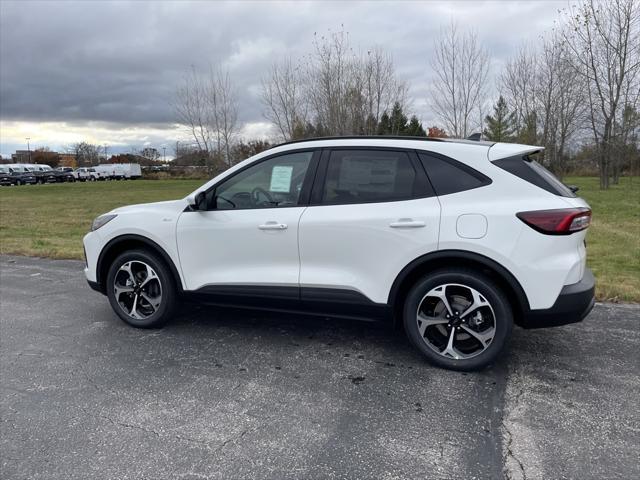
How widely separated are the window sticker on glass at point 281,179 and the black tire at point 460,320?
132 cm

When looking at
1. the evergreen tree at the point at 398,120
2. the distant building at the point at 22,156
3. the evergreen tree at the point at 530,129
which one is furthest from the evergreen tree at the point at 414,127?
the distant building at the point at 22,156

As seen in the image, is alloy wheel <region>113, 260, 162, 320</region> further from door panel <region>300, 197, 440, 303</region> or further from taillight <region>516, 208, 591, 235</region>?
taillight <region>516, 208, 591, 235</region>

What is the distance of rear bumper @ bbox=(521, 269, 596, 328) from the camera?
3.19 m

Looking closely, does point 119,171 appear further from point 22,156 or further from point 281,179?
point 281,179

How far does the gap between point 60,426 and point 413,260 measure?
250 cm

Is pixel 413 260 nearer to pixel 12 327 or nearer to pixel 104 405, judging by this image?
pixel 104 405

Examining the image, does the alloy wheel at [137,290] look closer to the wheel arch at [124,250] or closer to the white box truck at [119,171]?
the wheel arch at [124,250]

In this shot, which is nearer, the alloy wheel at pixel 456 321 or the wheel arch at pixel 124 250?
the alloy wheel at pixel 456 321

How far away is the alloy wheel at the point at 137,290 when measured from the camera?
439cm

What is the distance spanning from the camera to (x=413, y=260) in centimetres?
341

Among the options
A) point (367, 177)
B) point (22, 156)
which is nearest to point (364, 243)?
point (367, 177)

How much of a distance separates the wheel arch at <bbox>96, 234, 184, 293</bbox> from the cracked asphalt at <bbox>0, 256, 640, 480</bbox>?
491 millimetres

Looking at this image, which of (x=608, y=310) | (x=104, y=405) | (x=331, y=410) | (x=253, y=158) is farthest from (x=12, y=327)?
(x=608, y=310)

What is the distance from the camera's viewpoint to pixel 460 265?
3.41 m
